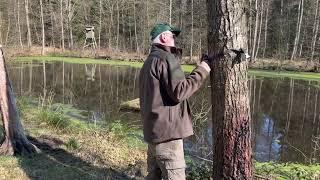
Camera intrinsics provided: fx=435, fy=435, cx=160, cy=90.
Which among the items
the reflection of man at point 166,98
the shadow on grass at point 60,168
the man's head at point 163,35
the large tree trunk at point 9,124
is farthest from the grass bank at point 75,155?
the man's head at point 163,35

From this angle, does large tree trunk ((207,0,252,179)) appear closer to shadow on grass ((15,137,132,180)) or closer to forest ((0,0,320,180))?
forest ((0,0,320,180))

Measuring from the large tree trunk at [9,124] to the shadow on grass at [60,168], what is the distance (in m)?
0.24

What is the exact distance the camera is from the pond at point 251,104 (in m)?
10.1

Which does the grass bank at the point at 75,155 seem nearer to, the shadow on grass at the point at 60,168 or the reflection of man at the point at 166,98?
the shadow on grass at the point at 60,168

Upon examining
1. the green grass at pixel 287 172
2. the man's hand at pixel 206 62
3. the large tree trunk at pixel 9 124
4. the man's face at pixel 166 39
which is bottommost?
the green grass at pixel 287 172

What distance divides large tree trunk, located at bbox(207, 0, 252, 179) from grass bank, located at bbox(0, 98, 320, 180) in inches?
44.6

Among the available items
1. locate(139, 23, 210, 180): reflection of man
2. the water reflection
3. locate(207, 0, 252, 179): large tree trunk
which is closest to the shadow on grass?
locate(139, 23, 210, 180): reflection of man

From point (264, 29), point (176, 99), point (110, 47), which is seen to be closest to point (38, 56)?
point (110, 47)

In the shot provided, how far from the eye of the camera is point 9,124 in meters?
6.22

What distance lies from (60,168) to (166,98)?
2.37m

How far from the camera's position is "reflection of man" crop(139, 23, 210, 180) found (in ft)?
13.1

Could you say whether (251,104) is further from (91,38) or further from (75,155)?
(91,38)

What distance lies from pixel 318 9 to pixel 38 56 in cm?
2678

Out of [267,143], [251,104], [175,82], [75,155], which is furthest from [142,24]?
[175,82]
